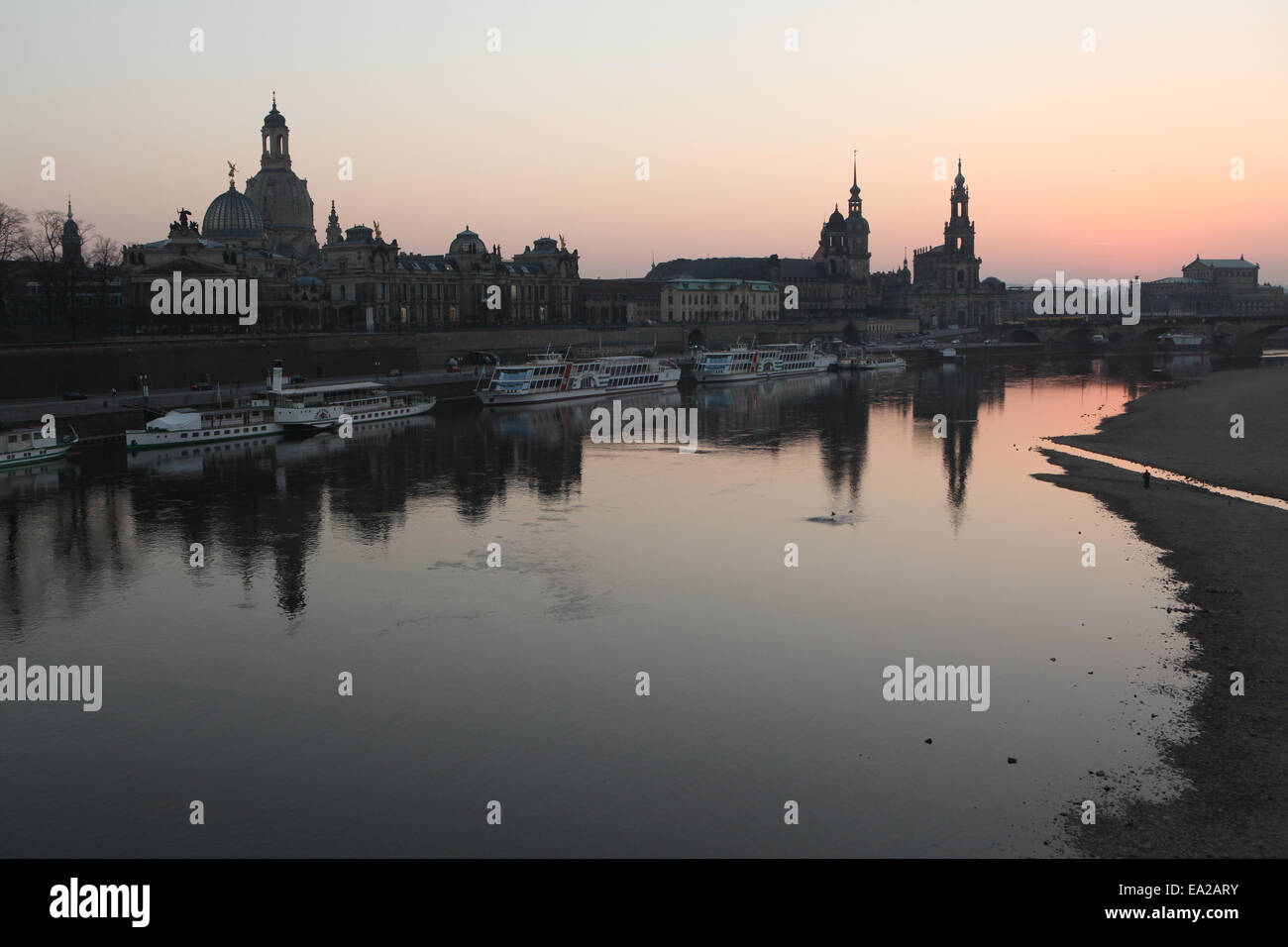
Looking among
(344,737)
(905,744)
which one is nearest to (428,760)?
(344,737)

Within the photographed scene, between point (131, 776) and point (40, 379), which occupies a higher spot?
point (40, 379)

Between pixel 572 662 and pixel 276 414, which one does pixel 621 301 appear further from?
pixel 572 662

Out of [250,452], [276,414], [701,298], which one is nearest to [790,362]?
[701,298]

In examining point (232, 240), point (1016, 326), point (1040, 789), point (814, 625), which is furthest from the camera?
point (1016, 326)

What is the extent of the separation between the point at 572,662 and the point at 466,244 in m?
112

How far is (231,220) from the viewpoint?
12256cm

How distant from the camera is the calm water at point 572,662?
17.3 m

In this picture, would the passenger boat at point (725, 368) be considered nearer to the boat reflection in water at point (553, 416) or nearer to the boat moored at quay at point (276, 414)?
the boat reflection in water at point (553, 416)

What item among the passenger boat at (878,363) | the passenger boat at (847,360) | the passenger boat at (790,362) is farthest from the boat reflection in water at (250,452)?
the passenger boat at (878,363)

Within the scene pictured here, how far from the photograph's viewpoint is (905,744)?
64.7 feet

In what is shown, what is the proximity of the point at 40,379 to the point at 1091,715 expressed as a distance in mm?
62544

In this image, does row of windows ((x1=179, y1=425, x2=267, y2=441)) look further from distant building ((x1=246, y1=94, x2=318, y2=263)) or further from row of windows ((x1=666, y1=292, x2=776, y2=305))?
row of windows ((x1=666, y1=292, x2=776, y2=305))

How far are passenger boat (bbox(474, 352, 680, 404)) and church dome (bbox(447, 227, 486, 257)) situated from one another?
121ft

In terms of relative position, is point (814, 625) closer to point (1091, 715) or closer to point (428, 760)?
point (1091, 715)
